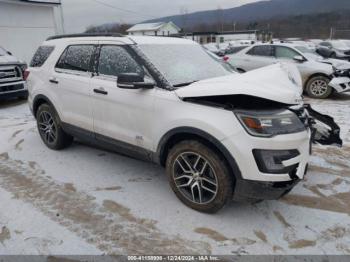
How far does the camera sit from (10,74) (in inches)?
340

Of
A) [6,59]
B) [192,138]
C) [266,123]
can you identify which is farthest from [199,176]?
[6,59]

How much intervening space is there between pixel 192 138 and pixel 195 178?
42cm

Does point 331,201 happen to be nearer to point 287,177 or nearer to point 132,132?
point 287,177

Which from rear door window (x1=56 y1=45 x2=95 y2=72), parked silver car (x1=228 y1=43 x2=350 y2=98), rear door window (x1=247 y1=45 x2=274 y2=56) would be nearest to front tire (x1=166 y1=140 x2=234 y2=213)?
→ rear door window (x1=56 y1=45 x2=95 y2=72)

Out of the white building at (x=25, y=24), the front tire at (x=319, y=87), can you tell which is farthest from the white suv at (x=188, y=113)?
the white building at (x=25, y=24)

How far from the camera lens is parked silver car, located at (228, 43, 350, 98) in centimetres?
905

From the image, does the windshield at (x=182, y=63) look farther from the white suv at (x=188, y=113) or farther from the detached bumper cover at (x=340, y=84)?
the detached bumper cover at (x=340, y=84)

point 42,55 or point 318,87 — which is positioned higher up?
point 42,55

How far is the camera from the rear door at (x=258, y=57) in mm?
10184

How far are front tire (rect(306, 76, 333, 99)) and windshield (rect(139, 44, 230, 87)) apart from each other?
6214 mm

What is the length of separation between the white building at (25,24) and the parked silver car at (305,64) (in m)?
10.9

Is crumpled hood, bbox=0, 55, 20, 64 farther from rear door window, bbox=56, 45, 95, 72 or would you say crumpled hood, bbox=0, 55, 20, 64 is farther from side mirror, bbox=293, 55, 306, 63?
side mirror, bbox=293, 55, 306, 63

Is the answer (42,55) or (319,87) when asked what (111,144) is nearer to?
(42,55)

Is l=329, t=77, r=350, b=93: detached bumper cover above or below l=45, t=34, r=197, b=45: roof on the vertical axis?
below
